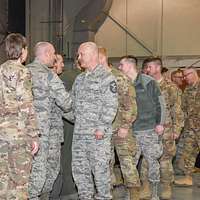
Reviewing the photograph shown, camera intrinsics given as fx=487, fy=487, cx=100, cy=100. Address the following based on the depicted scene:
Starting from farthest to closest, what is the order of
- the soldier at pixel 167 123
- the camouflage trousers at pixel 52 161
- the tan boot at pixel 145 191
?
the soldier at pixel 167 123 → the tan boot at pixel 145 191 → the camouflage trousers at pixel 52 161

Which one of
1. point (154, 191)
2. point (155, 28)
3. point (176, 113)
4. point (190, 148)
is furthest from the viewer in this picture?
point (155, 28)

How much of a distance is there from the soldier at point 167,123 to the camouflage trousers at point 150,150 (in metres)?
0.18

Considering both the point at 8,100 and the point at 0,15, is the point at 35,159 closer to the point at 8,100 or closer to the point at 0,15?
the point at 8,100

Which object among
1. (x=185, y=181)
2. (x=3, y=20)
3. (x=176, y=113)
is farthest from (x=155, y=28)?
(x=176, y=113)

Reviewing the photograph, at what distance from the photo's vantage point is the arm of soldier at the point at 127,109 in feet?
14.7

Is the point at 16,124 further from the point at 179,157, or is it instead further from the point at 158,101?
the point at 179,157

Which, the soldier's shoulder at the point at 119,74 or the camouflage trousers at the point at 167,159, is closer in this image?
the soldier's shoulder at the point at 119,74

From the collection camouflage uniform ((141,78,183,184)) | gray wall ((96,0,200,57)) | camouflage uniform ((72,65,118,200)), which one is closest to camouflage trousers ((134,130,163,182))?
camouflage uniform ((141,78,183,184))

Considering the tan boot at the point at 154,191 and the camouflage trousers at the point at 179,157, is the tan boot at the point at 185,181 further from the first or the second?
the tan boot at the point at 154,191

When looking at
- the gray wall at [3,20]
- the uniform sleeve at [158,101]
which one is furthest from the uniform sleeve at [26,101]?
the gray wall at [3,20]

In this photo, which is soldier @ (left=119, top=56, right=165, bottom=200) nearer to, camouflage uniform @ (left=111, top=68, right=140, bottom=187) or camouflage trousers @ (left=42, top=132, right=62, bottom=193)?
camouflage uniform @ (left=111, top=68, right=140, bottom=187)

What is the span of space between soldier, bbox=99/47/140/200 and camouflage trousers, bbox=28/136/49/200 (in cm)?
76

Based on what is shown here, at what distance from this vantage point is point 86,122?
409 cm

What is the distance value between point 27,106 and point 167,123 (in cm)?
213
